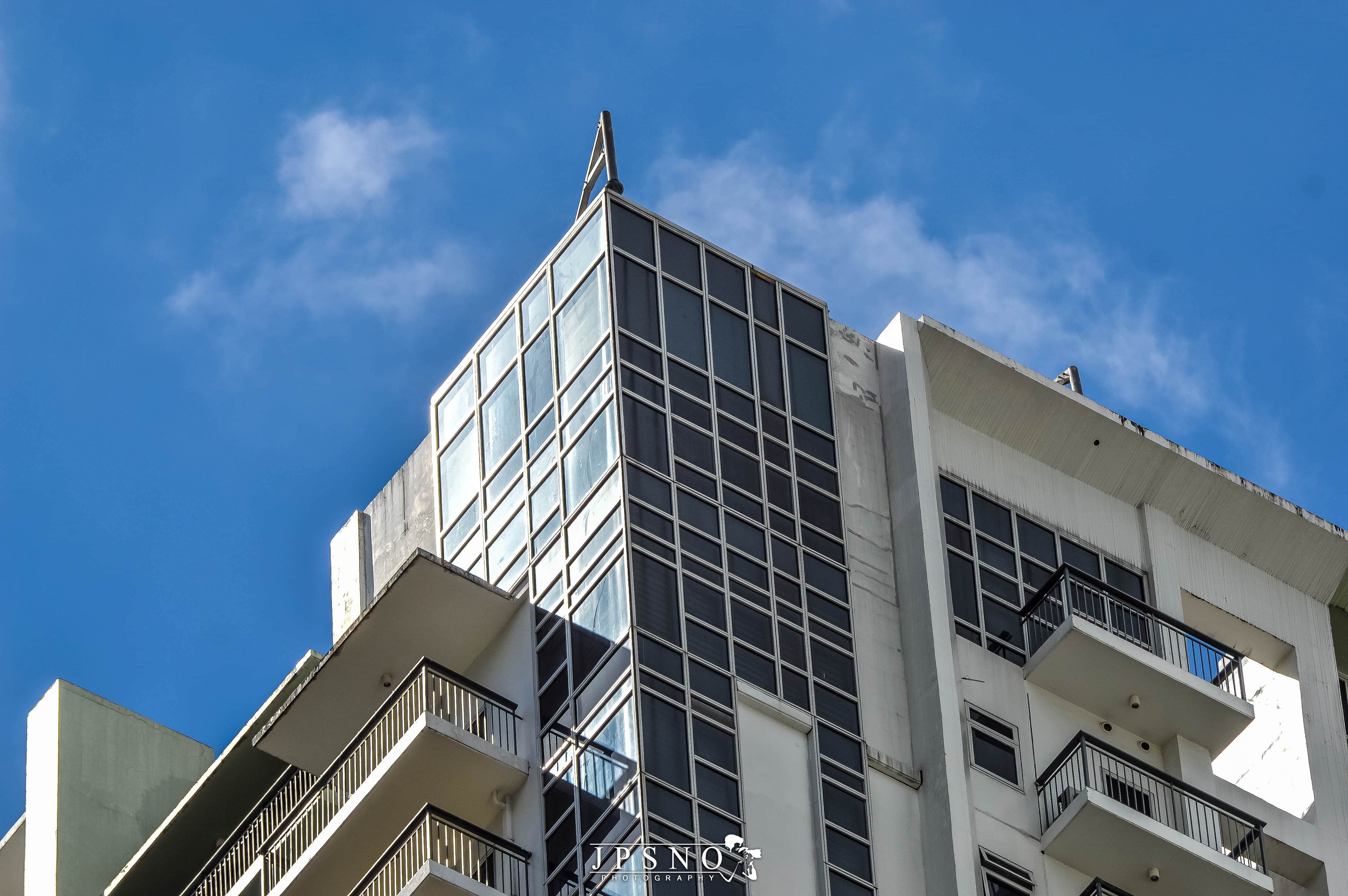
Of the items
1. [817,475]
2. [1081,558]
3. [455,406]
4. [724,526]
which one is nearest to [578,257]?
[455,406]

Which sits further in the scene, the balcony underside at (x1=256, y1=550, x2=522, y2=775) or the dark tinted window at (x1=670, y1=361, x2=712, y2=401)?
the dark tinted window at (x1=670, y1=361, x2=712, y2=401)

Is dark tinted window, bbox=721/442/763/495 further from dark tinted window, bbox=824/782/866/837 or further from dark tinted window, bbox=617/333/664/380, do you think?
dark tinted window, bbox=824/782/866/837

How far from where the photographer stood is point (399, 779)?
33.2m

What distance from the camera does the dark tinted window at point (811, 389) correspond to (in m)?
36.8

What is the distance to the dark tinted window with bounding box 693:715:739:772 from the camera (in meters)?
32.0

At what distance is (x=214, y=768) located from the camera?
130 feet

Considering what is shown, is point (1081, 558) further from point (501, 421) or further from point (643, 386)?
point (501, 421)

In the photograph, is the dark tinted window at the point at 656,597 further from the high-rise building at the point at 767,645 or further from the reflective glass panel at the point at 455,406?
the reflective glass panel at the point at 455,406

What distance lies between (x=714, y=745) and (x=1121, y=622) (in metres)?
8.25

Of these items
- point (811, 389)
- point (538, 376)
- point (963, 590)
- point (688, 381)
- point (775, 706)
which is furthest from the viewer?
point (811, 389)

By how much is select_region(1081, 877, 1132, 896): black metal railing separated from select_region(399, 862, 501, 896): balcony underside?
8.31 meters

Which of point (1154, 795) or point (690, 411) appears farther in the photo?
point (1154, 795)

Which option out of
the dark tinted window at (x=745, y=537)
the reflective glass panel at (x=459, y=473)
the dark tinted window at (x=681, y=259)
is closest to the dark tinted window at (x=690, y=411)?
the dark tinted window at (x=745, y=537)

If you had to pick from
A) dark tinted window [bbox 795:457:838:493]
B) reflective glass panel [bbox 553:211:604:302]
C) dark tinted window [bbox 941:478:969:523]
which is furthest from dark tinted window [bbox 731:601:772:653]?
reflective glass panel [bbox 553:211:604:302]
